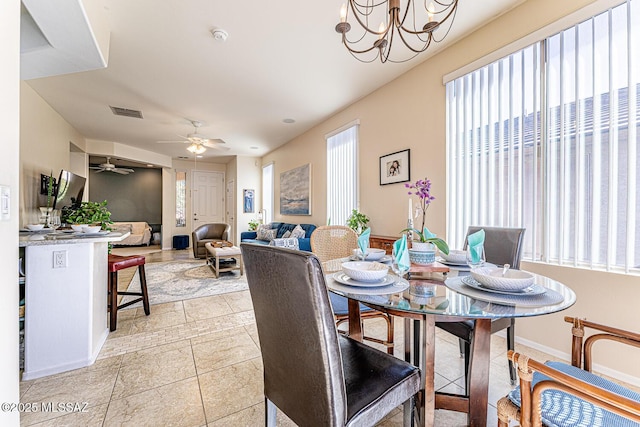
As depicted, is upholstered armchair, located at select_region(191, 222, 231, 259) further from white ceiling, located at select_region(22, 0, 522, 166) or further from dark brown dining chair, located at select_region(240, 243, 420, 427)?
dark brown dining chair, located at select_region(240, 243, 420, 427)

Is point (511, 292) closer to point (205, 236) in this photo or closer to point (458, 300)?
point (458, 300)

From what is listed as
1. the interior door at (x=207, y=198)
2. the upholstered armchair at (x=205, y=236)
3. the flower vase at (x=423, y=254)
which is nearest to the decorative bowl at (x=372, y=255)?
the flower vase at (x=423, y=254)

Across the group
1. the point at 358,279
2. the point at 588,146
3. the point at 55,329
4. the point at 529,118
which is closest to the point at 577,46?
the point at 529,118

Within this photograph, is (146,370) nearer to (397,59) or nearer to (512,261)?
(512,261)

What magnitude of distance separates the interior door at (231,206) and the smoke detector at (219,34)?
17.7ft

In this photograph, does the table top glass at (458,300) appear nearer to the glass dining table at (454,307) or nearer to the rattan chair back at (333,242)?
the glass dining table at (454,307)

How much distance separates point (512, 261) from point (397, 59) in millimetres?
2346

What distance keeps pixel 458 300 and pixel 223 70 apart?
3321 millimetres

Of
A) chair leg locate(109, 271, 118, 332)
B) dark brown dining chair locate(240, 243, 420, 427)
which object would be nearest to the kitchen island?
chair leg locate(109, 271, 118, 332)

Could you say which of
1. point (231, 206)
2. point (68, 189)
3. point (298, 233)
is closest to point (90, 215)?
point (68, 189)

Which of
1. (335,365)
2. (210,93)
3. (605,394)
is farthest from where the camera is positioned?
(210,93)

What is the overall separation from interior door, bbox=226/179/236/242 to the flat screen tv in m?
3.83

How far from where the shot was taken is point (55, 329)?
5.94 feet

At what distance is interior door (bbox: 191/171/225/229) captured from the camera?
8.42 m
